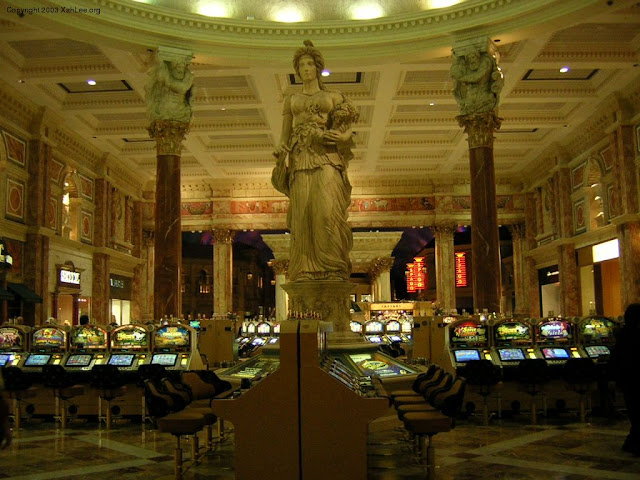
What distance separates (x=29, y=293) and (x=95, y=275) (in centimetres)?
482

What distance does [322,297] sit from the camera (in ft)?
22.5

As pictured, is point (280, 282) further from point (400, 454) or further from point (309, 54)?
point (400, 454)

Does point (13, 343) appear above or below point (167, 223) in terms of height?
below

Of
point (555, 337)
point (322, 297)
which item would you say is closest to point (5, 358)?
point (322, 297)

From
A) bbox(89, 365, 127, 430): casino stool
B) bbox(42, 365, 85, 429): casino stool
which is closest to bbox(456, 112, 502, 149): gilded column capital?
bbox(89, 365, 127, 430): casino stool

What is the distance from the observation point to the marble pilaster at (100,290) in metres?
19.7

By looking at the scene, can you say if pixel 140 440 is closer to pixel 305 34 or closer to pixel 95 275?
pixel 305 34

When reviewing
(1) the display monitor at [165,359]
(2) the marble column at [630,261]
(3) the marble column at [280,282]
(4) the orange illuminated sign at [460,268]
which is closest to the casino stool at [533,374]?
(1) the display monitor at [165,359]

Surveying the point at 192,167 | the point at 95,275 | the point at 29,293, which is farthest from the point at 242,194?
the point at 29,293

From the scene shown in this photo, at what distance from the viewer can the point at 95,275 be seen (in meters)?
19.9

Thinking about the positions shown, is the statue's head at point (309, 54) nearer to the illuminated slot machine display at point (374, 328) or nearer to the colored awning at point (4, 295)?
the colored awning at point (4, 295)

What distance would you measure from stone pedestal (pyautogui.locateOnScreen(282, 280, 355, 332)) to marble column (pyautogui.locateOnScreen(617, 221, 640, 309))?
1047cm

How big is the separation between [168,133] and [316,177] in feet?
20.2

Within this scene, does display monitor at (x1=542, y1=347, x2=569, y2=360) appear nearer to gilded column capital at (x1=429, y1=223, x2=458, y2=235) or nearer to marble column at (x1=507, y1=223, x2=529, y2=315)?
gilded column capital at (x1=429, y1=223, x2=458, y2=235)
